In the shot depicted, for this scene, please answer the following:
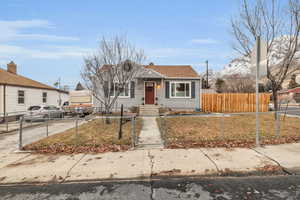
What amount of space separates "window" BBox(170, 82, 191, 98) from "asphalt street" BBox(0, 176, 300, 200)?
37.6 ft

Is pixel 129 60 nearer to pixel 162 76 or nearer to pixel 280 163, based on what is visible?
pixel 162 76

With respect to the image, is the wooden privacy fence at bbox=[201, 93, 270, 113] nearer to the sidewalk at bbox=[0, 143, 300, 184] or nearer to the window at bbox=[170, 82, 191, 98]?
the window at bbox=[170, 82, 191, 98]

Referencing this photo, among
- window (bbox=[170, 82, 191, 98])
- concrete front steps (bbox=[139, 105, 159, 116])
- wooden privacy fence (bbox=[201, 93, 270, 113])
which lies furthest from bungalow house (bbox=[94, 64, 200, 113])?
wooden privacy fence (bbox=[201, 93, 270, 113])

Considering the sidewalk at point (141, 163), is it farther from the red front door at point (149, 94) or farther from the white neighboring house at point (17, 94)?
the white neighboring house at point (17, 94)

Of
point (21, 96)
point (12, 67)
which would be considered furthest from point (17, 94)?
point (12, 67)

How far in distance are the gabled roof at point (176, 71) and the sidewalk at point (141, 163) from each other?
1053cm

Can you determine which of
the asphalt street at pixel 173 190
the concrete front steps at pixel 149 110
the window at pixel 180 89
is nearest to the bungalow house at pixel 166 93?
the window at pixel 180 89

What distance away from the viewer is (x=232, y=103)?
15164mm

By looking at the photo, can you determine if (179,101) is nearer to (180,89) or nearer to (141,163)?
(180,89)

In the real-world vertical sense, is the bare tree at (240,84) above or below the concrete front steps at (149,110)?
above

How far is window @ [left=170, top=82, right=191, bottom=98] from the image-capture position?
14556mm

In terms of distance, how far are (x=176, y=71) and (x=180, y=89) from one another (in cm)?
231

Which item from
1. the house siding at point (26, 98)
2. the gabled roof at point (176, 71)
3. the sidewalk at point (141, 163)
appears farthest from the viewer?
the gabled roof at point (176, 71)

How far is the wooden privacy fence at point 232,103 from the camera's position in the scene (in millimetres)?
15086
